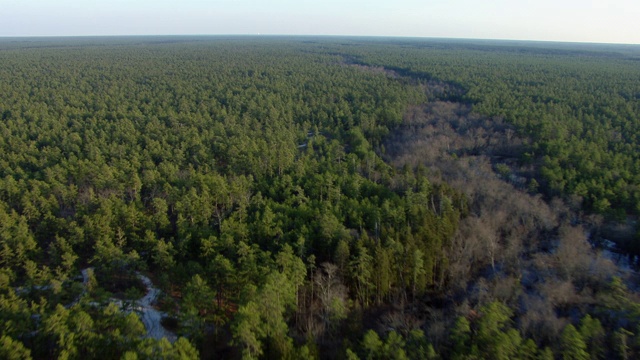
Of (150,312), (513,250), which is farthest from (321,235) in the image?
(513,250)

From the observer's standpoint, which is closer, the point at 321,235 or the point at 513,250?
the point at 321,235

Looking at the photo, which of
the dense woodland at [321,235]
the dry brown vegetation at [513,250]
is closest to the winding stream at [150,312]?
the dense woodland at [321,235]

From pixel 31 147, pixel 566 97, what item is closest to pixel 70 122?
pixel 31 147

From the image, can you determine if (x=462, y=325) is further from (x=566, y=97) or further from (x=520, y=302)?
(x=566, y=97)

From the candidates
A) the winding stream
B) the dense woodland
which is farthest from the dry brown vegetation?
the winding stream

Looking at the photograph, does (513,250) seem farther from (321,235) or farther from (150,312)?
(150,312)

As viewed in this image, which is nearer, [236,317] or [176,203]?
[236,317]

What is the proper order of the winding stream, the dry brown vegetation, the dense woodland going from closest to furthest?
the dense woodland
the winding stream
the dry brown vegetation

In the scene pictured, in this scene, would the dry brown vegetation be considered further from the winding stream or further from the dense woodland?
the winding stream
